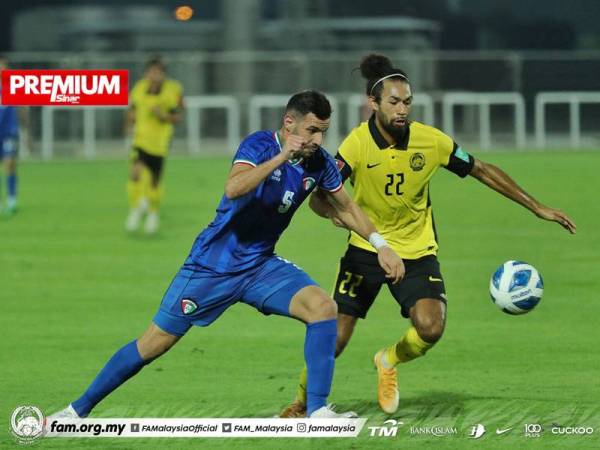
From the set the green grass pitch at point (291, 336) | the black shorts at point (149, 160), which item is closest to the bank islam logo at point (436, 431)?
the green grass pitch at point (291, 336)

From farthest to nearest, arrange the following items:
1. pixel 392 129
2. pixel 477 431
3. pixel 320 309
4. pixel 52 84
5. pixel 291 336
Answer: pixel 52 84 → pixel 291 336 → pixel 392 129 → pixel 477 431 → pixel 320 309

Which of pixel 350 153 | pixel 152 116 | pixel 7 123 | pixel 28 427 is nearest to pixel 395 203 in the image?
pixel 350 153

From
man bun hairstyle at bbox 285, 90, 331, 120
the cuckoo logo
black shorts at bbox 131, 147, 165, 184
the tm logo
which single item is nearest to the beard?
man bun hairstyle at bbox 285, 90, 331, 120

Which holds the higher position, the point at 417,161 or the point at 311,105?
the point at 311,105

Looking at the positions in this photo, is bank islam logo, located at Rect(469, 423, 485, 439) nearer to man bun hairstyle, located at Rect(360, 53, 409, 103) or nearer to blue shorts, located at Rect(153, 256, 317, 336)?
blue shorts, located at Rect(153, 256, 317, 336)

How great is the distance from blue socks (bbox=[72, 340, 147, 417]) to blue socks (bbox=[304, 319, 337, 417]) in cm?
93

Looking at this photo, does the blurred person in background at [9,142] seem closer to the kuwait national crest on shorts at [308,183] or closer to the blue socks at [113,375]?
the blue socks at [113,375]

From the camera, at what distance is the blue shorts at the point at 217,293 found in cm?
805

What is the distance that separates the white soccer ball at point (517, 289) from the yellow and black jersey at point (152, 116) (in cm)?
1075

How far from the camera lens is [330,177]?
825cm

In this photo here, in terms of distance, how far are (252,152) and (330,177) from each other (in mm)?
619

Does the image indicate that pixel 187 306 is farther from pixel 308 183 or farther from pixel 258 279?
pixel 308 183

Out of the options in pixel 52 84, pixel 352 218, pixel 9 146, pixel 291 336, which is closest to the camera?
pixel 352 218

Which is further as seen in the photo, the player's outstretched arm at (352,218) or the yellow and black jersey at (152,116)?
the yellow and black jersey at (152,116)
